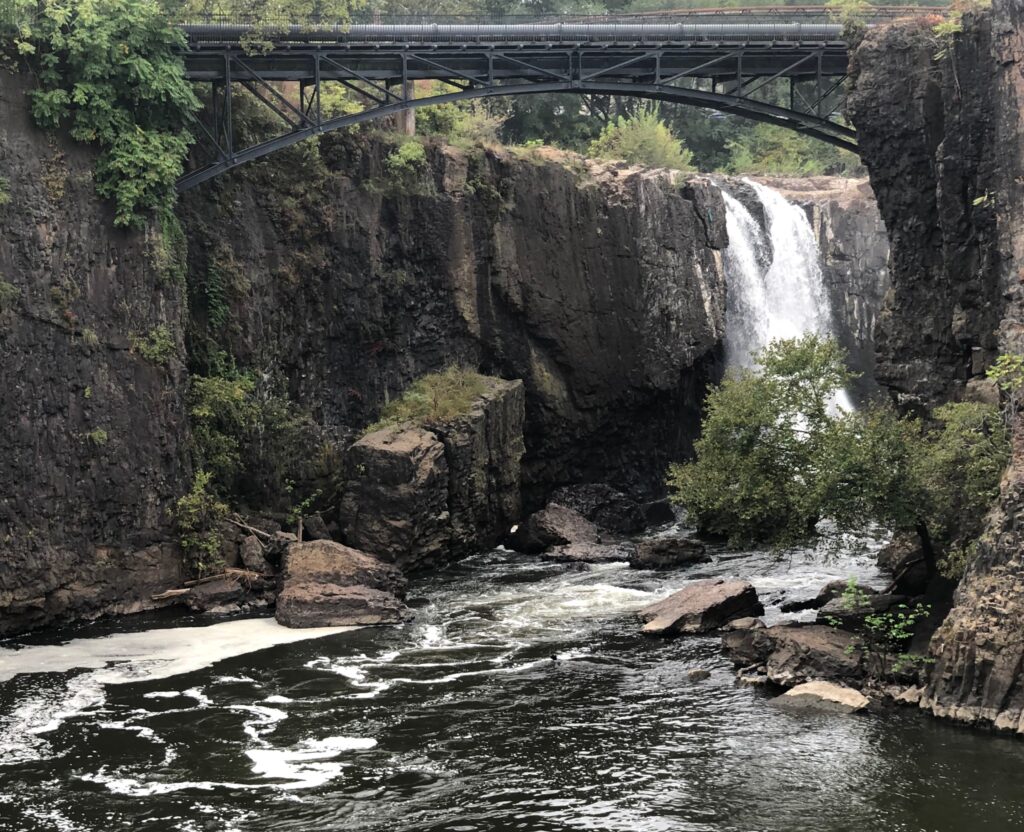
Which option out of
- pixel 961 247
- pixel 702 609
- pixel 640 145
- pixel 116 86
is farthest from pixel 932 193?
pixel 640 145

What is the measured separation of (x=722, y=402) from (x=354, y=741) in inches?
543

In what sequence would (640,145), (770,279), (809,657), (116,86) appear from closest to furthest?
1. (809,657)
2. (116,86)
3. (770,279)
4. (640,145)

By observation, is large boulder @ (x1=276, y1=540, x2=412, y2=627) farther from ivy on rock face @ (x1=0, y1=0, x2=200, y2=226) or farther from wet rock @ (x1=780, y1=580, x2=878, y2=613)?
ivy on rock face @ (x1=0, y1=0, x2=200, y2=226)

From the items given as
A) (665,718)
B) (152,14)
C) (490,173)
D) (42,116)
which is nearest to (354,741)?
(665,718)

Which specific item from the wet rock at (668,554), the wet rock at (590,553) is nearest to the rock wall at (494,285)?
the wet rock at (590,553)

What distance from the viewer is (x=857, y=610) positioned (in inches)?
1090

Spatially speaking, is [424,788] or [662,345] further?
[662,345]

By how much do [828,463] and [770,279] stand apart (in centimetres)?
2284

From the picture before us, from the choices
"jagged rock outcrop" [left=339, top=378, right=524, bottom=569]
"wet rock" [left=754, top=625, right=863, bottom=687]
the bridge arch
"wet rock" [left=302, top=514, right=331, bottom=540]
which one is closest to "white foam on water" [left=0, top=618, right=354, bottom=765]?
"wet rock" [left=302, top=514, right=331, bottom=540]

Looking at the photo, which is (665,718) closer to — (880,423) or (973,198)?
(880,423)

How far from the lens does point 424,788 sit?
1912 centimetres

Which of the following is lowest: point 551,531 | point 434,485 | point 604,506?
point 551,531

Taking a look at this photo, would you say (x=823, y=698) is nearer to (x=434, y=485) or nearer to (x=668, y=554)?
(x=668, y=554)

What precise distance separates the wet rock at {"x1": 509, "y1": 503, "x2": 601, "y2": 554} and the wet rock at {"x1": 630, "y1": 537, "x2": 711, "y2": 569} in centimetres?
333
